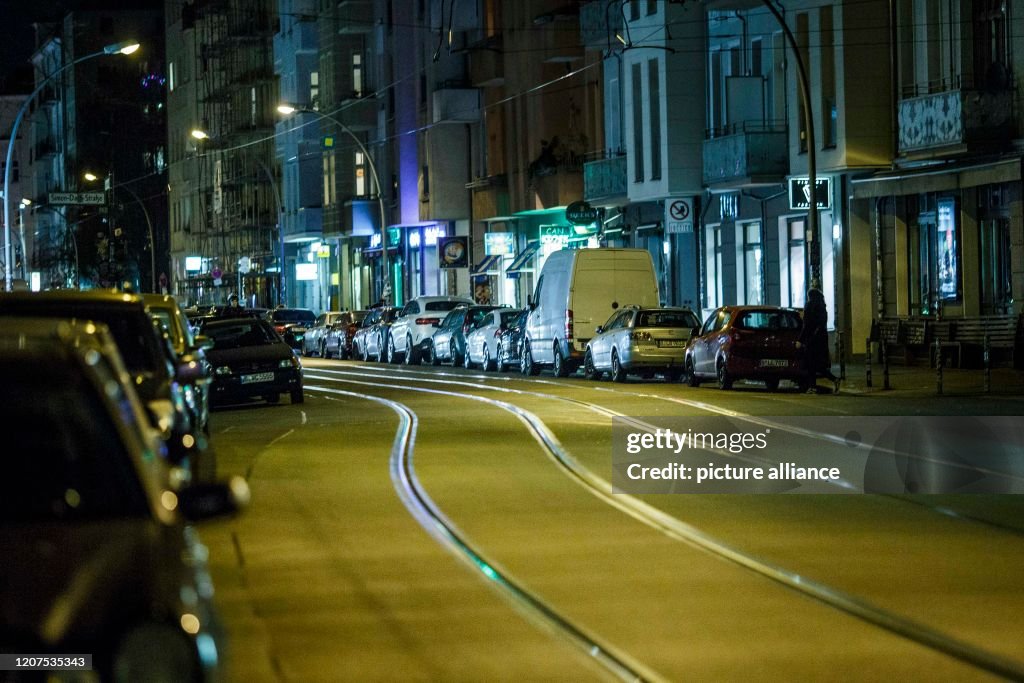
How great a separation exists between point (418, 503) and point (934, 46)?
25827mm

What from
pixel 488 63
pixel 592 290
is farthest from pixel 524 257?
pixel 592 290

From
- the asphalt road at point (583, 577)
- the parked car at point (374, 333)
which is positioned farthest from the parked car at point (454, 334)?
the asphalt road at point (583, 577)

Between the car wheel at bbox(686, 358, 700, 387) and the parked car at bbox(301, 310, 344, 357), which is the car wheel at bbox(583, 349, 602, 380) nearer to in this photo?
the car wheel at bbox(686, 358, 700, 387)

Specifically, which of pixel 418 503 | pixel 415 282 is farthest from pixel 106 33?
pixel 418 503

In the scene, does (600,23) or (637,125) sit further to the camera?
(600,23)

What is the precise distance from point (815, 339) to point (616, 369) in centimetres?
596

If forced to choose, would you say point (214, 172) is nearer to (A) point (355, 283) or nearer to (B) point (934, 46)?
(A) point (355, 283)

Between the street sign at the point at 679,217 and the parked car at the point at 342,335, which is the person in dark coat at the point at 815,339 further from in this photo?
the parked car at the point at 342,335

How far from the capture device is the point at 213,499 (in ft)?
18.3

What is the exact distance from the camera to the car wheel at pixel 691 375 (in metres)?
32.4

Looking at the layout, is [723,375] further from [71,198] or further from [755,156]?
[71,198]

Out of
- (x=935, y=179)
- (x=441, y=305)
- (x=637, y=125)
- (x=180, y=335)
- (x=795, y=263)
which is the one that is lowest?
(x=180, y=335)

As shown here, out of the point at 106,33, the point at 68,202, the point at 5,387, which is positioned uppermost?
the point at 106,33

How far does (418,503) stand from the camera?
14.6 m
